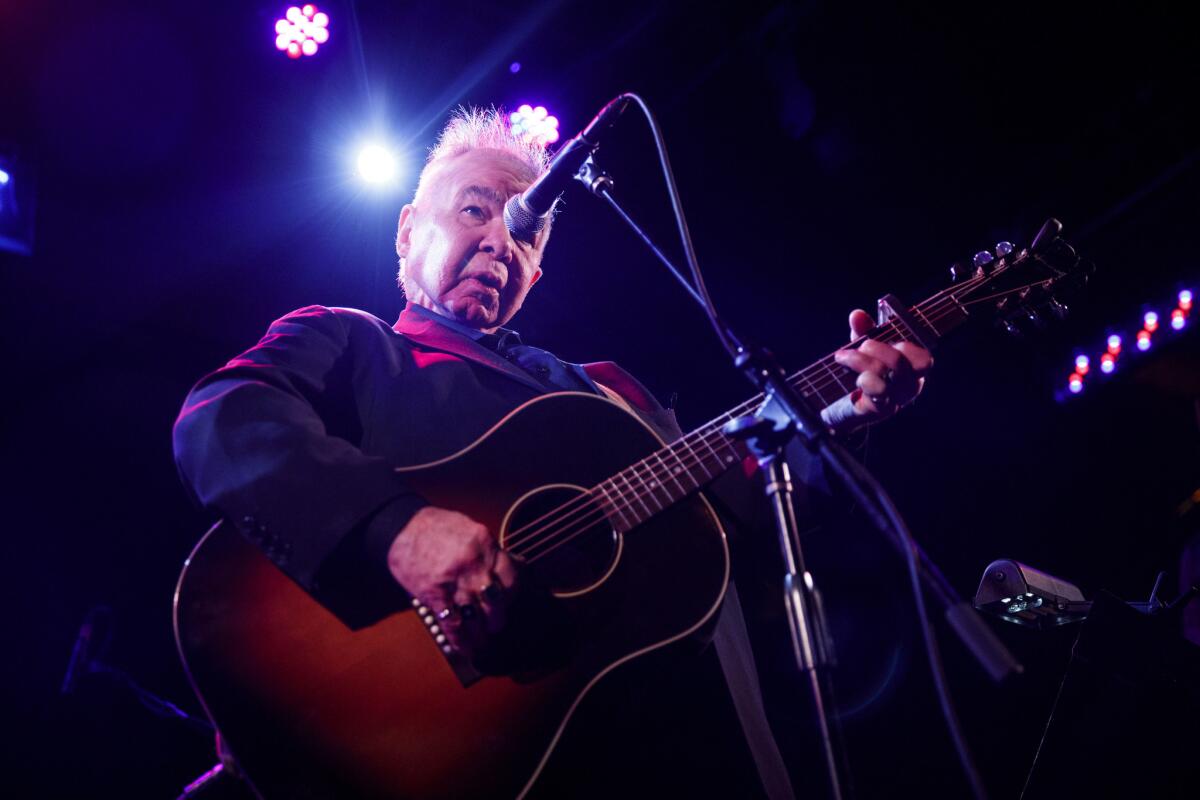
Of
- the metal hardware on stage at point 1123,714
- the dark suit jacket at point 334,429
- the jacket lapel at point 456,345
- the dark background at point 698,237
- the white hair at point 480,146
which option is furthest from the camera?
the dark background at point 698,237

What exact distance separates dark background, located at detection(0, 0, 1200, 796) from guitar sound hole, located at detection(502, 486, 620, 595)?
2352 millimetres

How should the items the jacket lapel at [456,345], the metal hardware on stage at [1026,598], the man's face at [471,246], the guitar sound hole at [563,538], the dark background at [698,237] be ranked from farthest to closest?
the dark background at [698,237]
the man's face at [471,246]
the metal hardware on stage at [1026,598]
the jacket lapel at [456,345]
the guitar sound hole at [563,538]

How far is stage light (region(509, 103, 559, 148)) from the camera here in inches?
184

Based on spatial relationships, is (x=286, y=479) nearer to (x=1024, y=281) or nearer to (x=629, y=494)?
(x=629, y=494)

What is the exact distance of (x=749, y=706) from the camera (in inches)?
84.4

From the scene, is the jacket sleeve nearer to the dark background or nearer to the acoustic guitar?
the acoustic guitar

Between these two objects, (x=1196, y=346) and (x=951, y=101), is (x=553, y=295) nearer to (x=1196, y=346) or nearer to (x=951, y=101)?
(x=951, y=101)

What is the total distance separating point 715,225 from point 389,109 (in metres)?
2.62

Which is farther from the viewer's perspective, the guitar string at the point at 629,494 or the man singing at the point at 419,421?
the guitar string at the point at 629,494

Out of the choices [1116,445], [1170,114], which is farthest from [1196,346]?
[1170,114]

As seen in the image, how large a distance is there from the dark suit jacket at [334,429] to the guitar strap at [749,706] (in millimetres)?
1056

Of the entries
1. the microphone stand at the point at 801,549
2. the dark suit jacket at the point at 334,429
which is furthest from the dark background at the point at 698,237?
the microphone stand at the point at 801,549

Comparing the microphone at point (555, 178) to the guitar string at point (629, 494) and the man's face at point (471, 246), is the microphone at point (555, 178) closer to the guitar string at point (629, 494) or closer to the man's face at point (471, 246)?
the man's face at point (471, 246)

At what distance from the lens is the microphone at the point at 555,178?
6.57 ft
